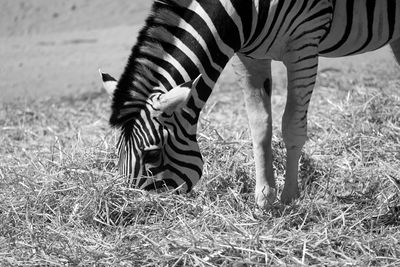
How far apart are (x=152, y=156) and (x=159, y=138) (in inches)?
4.6

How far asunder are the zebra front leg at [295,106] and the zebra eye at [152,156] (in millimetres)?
1066

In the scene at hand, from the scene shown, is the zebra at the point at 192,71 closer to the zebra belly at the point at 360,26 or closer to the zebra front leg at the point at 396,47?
the zebra belly at the point at 360,26

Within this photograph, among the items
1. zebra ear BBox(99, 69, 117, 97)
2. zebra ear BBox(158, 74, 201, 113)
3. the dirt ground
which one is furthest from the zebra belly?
the dirt ground

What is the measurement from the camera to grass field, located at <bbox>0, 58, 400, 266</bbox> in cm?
387

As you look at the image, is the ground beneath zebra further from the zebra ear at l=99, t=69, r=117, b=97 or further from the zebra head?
the zebra ear at l=99, t=69, r=117, b=97

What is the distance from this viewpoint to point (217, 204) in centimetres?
450

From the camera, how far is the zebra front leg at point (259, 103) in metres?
5.02

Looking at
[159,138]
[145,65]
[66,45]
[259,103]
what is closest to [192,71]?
[145,65]

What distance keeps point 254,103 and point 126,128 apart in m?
1.37

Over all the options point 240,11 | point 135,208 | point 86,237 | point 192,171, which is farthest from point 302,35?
point 86,237

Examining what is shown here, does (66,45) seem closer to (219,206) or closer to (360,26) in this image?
(360,26)

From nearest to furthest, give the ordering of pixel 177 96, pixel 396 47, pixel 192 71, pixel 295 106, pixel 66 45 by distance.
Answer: pixel 177 96 < pixel 192 71 < pixel 295 106 < pixel 396 47 < pixel 66 45

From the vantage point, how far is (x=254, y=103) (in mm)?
5109

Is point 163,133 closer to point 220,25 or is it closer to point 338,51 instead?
point 220,25
